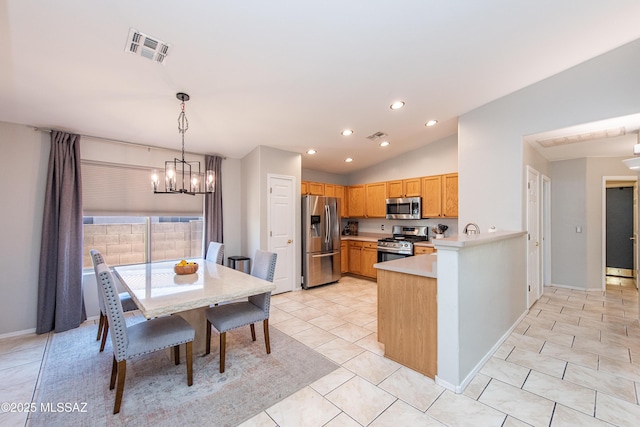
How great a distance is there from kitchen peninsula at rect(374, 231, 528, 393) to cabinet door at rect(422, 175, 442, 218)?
2117 millimetres

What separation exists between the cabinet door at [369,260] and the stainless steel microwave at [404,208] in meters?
0.83

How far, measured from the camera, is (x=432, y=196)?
5125mm

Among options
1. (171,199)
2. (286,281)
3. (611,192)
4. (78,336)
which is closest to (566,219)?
(611,192)

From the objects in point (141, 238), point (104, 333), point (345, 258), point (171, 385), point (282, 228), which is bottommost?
point (171, 385)

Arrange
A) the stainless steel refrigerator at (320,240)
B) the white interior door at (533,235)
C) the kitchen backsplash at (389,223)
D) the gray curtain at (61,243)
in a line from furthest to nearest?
the kitchen backsplash at (389,223) → the stainless steel refrigerator at (320,240) → the white interior door at (533,235) → the gray curtain at (61,243)

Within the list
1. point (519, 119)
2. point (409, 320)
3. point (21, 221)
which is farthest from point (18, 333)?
point (519, 119)

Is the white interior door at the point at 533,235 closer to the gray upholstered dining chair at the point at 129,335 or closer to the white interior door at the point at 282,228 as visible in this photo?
the white interior door at the point at 282,228

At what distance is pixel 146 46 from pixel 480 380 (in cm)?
380

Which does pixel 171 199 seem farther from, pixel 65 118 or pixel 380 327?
pixel 380 327

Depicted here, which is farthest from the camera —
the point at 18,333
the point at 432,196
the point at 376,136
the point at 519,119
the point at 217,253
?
the point at 432,196

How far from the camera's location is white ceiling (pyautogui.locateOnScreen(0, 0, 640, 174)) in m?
1.88

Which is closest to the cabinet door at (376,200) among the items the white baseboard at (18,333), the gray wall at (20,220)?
the gray wall at (20,220)

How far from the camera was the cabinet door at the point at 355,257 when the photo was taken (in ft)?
19.6

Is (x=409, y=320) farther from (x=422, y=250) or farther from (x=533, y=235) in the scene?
(x=533, y=235)
